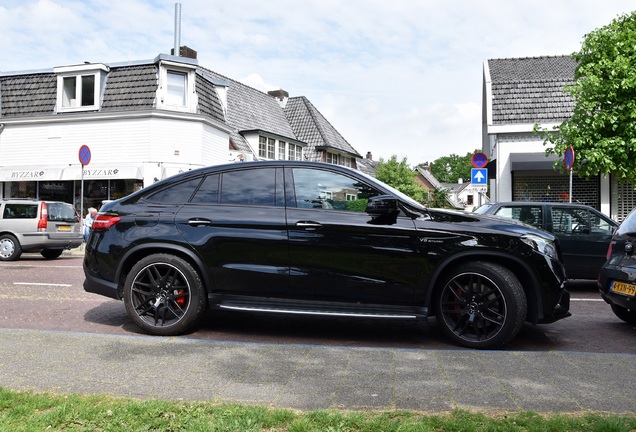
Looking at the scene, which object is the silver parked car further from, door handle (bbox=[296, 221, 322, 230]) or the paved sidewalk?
door handle (bbox=[296, 221, 322, 230])

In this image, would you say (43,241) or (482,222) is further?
(43,241)

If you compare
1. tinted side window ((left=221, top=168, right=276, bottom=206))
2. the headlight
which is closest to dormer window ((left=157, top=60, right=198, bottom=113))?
tinted side window ((left=221, top=168, right=276, bottom=206))

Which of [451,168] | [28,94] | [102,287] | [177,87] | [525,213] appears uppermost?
[451,168]

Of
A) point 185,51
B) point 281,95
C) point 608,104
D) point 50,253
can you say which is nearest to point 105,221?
Answer: point 50,253

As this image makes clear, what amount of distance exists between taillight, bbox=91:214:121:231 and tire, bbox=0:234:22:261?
36.1 ft

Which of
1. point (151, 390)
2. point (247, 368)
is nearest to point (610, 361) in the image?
point (247, 368)

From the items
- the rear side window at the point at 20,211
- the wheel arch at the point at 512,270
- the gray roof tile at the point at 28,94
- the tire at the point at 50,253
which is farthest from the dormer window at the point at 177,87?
the wheel arch at the point at 512,270

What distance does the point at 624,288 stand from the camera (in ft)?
19.1

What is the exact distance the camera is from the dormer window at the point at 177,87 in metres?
23.4

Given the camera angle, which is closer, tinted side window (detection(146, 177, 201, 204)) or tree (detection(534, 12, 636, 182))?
tinted side window (detection(146, 177, 201, 204))

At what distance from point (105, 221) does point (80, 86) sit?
21.2m

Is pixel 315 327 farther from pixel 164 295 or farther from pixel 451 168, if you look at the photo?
pixel 451 168

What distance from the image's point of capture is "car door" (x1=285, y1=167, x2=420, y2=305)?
16.5 ft

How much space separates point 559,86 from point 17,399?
22.4 m
